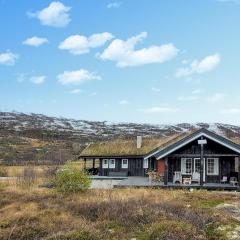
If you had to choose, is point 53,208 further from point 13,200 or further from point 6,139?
point 6,139

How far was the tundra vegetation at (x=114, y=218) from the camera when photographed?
610 inches

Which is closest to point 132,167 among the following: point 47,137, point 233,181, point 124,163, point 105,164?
point 124,163

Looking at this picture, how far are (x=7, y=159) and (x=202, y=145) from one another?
1827 inches

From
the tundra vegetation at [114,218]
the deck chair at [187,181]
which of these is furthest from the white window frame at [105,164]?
the tundra vegetation at [114,218]

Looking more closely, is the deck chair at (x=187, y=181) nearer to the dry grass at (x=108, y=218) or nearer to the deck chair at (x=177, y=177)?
the deck chair at (x=177, y=177)

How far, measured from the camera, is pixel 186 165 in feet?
108

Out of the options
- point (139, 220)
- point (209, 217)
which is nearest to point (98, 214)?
point (139, 220)

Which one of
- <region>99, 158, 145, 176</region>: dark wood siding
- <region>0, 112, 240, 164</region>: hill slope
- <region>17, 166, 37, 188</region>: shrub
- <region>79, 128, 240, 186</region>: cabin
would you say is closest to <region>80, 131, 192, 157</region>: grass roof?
<region>99, 158, 145, 176</region>: dark wood siding

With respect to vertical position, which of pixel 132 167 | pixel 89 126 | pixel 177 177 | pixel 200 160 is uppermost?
pixel 89 126

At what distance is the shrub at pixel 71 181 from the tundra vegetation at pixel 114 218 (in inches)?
55.3

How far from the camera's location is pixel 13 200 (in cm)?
2359

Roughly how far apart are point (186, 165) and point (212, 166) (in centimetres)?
185

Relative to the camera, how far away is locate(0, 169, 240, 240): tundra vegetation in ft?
50.8

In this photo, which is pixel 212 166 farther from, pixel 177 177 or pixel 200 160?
pixel 177 177
